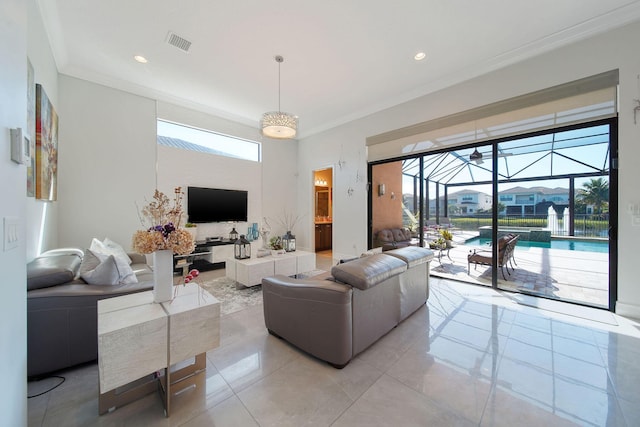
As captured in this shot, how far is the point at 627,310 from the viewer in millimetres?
2777

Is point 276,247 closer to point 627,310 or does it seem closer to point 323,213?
point 323,213

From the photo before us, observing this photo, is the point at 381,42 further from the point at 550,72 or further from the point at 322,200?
the point at 322,200

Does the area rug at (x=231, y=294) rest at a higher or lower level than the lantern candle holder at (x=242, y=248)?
lower

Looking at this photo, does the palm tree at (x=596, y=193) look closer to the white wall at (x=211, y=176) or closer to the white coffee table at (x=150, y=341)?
the white coffee table at (x=150, y=341)

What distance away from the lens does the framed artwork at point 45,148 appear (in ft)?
8.50

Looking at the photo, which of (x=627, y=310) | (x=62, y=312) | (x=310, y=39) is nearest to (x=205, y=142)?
(x=310, y=39)

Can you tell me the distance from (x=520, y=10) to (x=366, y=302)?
3680mm

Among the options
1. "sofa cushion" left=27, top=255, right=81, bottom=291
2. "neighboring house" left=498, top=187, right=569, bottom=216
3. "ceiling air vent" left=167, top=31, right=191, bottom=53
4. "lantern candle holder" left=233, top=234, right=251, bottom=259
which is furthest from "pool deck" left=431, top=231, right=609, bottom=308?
"ceiling air vent" left=167, top=31, right=191, bottom=53

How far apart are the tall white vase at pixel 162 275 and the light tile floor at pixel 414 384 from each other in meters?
0.70

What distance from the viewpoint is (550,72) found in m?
3.18

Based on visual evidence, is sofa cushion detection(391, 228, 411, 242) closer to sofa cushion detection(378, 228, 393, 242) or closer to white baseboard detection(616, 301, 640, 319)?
sofa cushion detection(378, 228, 393, 242)

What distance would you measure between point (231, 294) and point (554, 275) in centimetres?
507

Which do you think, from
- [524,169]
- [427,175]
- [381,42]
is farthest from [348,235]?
[381,42]

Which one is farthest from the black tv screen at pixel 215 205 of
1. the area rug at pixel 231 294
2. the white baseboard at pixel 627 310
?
the white baseboard at pixel 627 310
